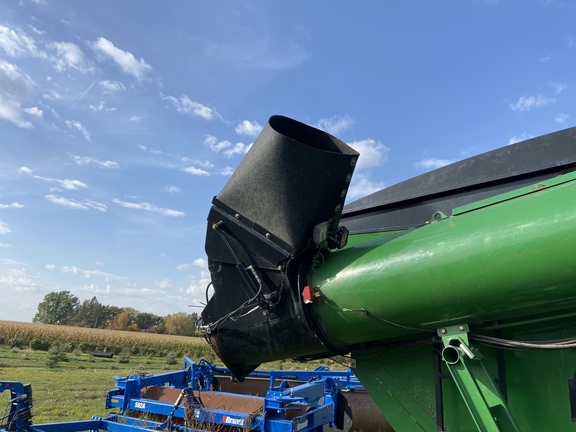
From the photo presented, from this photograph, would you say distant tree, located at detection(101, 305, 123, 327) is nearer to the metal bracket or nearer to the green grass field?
the green grass field

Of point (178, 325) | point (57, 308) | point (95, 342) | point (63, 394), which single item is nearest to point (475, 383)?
point (63, 394)

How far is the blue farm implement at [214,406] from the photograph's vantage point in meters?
4.89

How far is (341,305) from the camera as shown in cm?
291

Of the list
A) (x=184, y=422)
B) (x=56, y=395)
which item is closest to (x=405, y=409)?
(x=184, y=422)

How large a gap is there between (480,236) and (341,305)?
3.18ft

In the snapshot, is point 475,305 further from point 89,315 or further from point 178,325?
point 89,315

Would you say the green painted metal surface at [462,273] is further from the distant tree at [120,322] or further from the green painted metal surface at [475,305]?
the distant tree at [120,322]

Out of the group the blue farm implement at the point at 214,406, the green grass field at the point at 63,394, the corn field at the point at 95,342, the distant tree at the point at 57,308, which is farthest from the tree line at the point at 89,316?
the blue farm implement at the point at 214,406

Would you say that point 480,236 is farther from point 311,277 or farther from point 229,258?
point 229,258

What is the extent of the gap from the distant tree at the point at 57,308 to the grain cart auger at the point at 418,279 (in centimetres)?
9192

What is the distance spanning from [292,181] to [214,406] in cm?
403

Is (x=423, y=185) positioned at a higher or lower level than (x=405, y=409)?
higher

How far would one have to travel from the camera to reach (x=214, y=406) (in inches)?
230

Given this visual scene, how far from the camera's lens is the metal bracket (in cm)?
236
